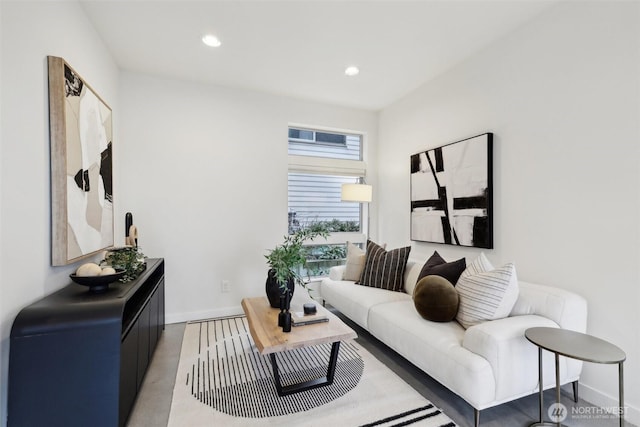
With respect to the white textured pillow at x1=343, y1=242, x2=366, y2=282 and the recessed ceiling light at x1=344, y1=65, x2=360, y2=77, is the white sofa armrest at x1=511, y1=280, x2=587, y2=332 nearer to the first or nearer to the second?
the white textured pillow at x1=343, y1=242, x2=366, y2=282

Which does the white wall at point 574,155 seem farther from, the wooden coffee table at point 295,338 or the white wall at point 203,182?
the white wall at point 203,182

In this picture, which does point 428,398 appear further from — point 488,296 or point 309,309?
point 309,309

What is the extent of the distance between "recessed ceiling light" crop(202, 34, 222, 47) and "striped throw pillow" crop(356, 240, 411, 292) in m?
2.61

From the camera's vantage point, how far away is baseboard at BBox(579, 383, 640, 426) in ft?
5.85

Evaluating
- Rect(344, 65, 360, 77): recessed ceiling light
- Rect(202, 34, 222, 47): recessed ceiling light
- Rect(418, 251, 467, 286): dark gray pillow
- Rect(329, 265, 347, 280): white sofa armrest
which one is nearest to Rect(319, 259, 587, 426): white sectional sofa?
Rect(418, 251, 467, 286): dark gray pillow

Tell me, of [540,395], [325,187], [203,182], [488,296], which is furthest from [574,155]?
[203,182]

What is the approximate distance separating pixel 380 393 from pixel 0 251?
7.46ft

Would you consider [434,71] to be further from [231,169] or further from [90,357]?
[90,357]

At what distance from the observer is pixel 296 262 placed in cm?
241

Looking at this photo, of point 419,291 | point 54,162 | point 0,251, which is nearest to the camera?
point 0,251

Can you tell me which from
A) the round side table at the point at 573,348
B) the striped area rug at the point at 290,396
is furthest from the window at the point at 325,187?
the round side table at the point at 573,348

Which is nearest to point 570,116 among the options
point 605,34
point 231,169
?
point 605,34

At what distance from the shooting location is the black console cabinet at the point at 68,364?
4.61 feet

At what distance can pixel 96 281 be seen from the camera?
1.79 meters
